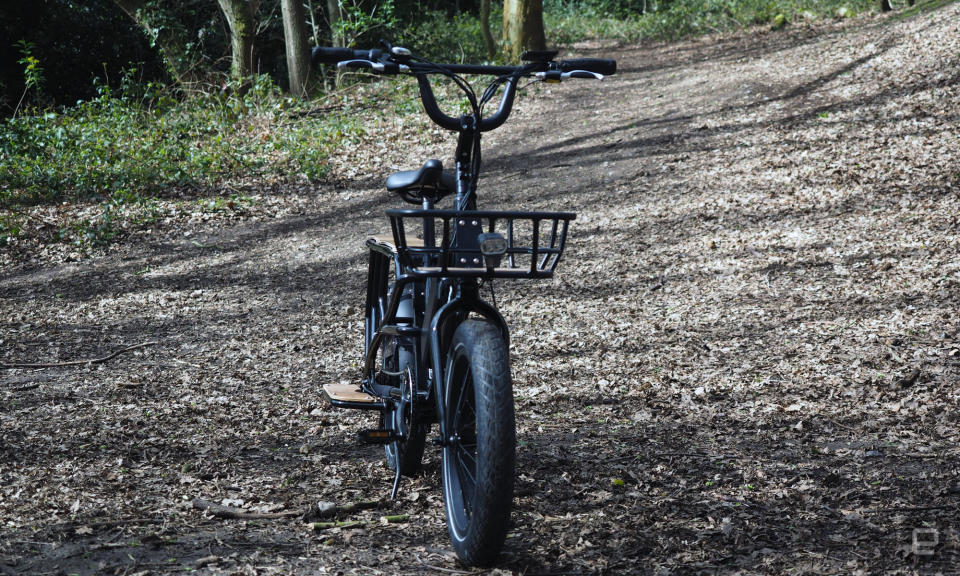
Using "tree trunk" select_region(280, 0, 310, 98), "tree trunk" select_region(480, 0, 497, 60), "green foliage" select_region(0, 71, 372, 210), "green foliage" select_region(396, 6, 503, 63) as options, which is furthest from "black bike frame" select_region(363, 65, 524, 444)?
"tree trunk" select_region(480, 0, 497, 60)

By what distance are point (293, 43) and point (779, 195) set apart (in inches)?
372

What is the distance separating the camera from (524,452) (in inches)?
141

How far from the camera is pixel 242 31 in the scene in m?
13.5

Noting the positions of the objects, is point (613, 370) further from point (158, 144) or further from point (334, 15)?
point (334, 15)

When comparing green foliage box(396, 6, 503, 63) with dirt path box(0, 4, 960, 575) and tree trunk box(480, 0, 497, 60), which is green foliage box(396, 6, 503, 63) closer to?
tree trunk box(480, 0, 497, 60)

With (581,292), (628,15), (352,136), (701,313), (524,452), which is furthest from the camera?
(628,15)

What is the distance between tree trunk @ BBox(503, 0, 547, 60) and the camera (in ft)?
49.7

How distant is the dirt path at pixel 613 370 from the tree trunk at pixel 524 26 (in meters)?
5.42

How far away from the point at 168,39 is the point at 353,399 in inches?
504

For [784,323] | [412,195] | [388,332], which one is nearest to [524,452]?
[388,332]

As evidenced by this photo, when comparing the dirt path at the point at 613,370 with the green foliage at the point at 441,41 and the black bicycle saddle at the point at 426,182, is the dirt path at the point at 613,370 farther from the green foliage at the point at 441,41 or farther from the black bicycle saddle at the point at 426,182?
the green foliage at the point at 441,41

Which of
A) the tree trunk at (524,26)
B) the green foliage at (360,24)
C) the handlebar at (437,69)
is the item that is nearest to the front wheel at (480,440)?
the handlebar at (437,69)

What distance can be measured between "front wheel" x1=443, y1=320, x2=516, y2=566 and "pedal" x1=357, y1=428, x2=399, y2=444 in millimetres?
354

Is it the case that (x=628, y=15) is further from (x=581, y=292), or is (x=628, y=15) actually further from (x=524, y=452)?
(x=524, y=452)
